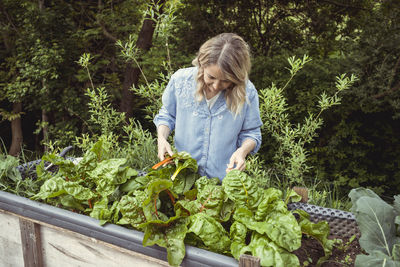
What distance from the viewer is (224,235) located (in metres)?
1.16

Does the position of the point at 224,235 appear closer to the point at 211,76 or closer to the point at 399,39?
the point at 211,76

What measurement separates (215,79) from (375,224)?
0.96 metres

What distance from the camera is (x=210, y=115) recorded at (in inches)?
72.7

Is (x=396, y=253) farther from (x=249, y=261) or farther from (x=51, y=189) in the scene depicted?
(x=51, y=189)

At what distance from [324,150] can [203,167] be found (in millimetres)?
2818

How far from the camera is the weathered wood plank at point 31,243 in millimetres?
1375

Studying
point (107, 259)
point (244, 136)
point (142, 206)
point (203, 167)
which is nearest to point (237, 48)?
point (244, 136)

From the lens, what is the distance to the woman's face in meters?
1.60

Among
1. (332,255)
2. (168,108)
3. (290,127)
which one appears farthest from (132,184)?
(290,127)

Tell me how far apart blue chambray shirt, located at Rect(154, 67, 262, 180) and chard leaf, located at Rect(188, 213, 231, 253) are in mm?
661

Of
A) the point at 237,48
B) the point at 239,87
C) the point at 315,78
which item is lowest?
the point at 315,78

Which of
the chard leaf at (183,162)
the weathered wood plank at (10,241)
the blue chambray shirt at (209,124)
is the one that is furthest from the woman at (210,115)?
the weathered wood plank at (10,241)

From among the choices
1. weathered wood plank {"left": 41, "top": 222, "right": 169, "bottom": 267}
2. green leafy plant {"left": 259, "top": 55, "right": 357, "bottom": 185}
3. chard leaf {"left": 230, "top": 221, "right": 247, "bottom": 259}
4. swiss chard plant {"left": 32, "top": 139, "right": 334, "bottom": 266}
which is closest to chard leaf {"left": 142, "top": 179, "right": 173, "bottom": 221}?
swiss chard plant {"left": 32, "top": 139, "right": 334, "bottom": 266}

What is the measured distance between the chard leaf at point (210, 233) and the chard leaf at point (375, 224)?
48 cm
